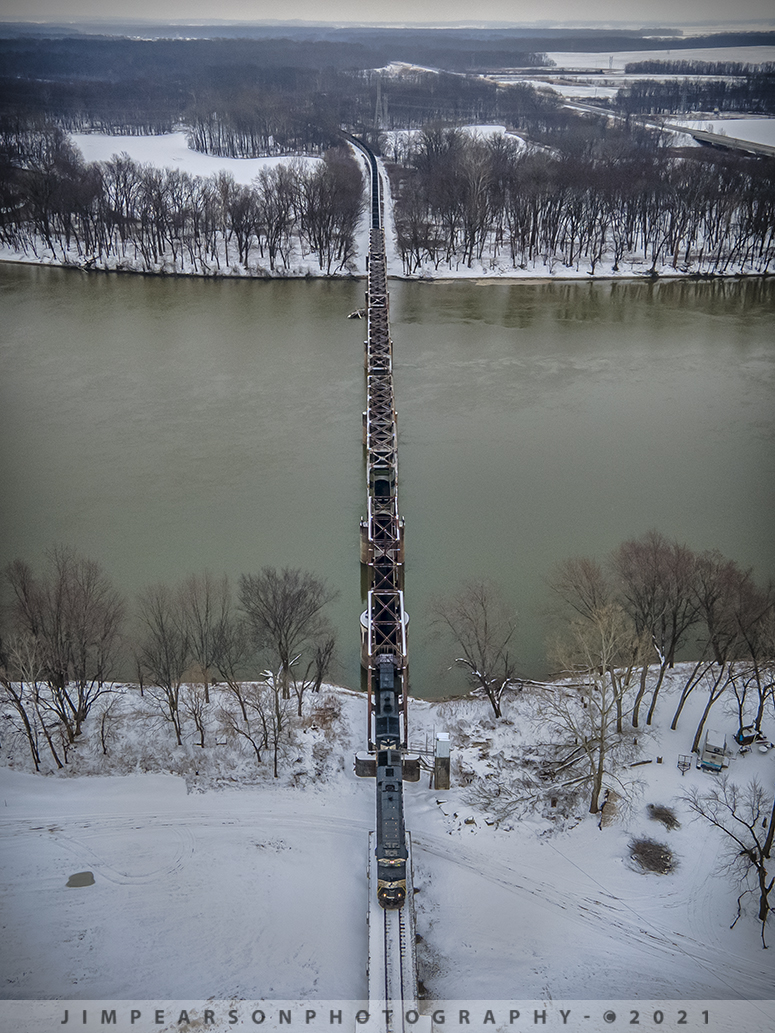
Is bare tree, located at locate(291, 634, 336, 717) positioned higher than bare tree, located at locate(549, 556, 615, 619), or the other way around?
bare tree, located at locate(549, 556, 615, 619)

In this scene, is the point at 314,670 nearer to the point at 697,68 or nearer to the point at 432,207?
the point at 432,207

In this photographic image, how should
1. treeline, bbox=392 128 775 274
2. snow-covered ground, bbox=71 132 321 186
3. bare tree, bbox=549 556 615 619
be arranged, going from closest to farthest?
bare tree, bbox=549 556 615 619 → treeline, bbox=392 128 775 274 → snow-covered ground, bbox=71 132 321 186

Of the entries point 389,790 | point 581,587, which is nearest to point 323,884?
point 389,790

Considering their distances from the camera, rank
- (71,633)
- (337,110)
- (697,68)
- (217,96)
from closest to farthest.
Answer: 1. (71,633)
2. (337,110)
3. (217,96)
4. (697,68)

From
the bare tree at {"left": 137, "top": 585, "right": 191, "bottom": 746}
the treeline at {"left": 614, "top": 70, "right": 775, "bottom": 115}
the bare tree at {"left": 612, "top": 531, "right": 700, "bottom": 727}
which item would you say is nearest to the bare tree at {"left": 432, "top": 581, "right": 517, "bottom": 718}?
the bare tree at {"left": 612, "top": 531, "right": 700, "bottom": 727}

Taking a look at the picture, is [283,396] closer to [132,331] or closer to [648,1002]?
[132,331]

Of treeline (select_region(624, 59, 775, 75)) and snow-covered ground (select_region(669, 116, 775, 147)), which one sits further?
treeline (select_region(624, 59, 775, 75))

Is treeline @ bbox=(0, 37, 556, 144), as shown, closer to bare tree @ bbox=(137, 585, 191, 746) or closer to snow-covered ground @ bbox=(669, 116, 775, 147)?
snow-covered ground @ bbox=(669, 116, 775, 147)
